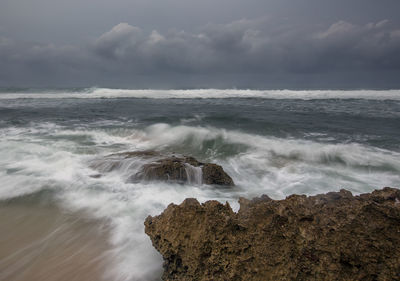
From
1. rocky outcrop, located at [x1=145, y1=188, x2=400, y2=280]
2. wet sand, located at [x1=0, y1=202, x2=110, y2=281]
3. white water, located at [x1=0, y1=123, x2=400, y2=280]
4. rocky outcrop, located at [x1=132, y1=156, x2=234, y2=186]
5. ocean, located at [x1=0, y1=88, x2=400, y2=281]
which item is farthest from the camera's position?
rocky outcrop, located at [x1=132, y1=156, x2=234, y2=186]

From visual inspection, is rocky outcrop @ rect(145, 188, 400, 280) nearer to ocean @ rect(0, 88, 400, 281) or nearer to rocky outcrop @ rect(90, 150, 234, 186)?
ocean @ rect(0, 88, 400, 281)

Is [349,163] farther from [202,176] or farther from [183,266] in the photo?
[183,266]

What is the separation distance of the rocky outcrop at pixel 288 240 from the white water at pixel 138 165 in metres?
0.77

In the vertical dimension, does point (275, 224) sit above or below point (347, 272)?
above

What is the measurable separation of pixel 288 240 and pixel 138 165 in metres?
4.12

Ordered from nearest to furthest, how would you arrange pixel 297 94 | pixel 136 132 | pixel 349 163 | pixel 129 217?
pixel 129 217 → pixel 349 163 → pixel 136 132 → pixel 297 94

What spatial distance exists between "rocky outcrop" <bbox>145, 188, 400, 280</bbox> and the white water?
77 cm

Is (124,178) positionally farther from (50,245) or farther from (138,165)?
(50,245)

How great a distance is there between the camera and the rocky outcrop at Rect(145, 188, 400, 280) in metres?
2.09

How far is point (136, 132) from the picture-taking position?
1140cm

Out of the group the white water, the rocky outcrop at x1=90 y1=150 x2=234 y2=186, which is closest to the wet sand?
the white water

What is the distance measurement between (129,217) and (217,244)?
2.25 meters

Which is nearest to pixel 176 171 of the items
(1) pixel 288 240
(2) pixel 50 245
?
(2) pixel 50 245

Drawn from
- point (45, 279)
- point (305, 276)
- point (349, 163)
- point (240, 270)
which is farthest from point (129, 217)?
point (349, 163)
